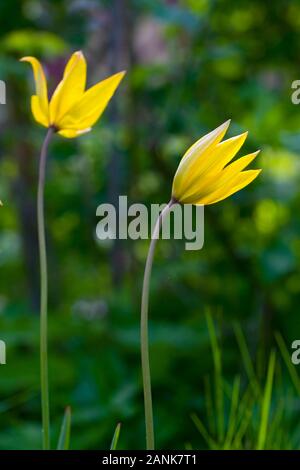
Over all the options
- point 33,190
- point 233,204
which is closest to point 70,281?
point 33,190

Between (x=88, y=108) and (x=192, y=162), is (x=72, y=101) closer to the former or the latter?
(x=88, y=108)

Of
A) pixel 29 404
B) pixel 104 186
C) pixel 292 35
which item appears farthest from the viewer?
pixel 104 186

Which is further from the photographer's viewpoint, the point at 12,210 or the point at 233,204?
the point at 12,210

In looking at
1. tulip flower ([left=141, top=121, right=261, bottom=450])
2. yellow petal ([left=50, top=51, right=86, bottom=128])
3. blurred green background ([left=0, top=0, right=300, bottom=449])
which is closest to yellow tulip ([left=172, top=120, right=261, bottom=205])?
tulip flower ([left=141, top=121, right=261, bottom=450])

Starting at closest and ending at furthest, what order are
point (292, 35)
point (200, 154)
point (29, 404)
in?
point (200, 154) → point (29, 404) → point (292, 35)

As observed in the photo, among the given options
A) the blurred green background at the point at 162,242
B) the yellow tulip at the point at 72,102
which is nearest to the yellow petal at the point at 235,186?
the yellow tulip at the point at 72,102

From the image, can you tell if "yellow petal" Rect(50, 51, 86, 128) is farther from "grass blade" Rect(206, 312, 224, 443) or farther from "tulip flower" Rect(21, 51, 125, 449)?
"grass blade" Rect(206, 312, 224, 443)
